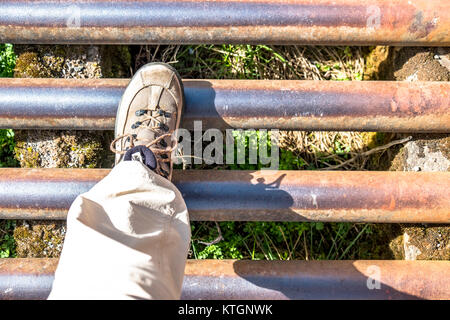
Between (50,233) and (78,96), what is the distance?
0.71 metres

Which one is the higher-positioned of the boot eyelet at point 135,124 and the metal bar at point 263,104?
the metal bar at point 263,104

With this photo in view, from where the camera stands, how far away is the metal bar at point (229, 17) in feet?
6.22

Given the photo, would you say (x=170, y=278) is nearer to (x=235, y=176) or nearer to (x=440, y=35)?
(x=235, y=176)

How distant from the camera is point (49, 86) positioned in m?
1.92

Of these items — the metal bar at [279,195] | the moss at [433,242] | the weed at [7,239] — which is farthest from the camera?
the weed at [7,239]

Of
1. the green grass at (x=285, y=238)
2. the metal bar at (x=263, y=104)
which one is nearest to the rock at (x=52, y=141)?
the metal bar at (x=263, y=104)

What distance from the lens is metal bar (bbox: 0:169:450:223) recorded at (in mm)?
1883

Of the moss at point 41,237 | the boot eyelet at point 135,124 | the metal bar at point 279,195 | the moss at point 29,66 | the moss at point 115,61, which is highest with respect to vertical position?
the moss at point 115,61

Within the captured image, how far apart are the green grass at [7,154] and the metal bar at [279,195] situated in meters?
0.51

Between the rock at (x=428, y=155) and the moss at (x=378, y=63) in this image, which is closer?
the rock at (x=428, y=155)

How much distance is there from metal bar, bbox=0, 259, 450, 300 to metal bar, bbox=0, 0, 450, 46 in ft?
3.61

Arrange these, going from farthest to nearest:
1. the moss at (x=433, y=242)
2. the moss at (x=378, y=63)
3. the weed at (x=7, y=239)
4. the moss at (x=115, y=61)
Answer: the weed at (x=7, y=239) < the moss at (x=378, y=63) < the moss at (x=115, y=61) < the moss at (x=433, y=242)
